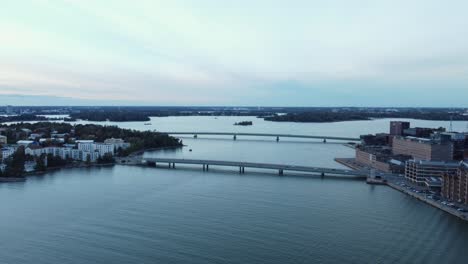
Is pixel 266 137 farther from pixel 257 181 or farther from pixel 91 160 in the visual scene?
pixel 257 181

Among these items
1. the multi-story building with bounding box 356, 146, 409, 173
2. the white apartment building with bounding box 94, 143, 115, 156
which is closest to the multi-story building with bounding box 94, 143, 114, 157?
the white apartment building with bounding box 94, 143, 115, 156

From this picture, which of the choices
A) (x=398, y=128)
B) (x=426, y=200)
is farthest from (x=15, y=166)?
(x=398, y=128)

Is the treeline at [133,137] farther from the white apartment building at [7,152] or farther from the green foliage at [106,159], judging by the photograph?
the white apartment building at [7,152]

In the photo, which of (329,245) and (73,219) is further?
(73,219)

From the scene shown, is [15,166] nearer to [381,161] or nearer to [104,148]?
[104,148]

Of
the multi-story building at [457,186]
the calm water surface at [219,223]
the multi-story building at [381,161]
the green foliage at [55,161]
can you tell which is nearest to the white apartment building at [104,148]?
the green foliage at [55,161]

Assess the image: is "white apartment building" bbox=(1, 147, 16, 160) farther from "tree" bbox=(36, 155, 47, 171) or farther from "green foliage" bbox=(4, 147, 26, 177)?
"tree" bbox=(36, 155, 47, 171)

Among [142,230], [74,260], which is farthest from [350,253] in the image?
[74,260]
